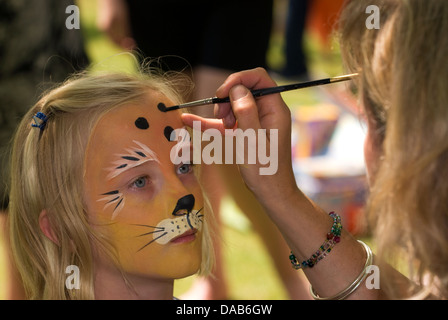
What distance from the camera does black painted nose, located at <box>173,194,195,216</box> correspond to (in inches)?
48.6

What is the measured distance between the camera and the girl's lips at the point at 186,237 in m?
1.24

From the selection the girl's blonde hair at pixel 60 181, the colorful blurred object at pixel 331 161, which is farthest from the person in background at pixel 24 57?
the colorful blurred object at pixel 331 161

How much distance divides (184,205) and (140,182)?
3.7 inches

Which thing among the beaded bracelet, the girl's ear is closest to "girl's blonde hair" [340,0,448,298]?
the beaded bracelet

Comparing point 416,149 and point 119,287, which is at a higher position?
point 416,149

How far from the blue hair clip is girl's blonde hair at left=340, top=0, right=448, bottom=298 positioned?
0.63m

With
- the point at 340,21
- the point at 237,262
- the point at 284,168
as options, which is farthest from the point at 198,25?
the point at 237,262

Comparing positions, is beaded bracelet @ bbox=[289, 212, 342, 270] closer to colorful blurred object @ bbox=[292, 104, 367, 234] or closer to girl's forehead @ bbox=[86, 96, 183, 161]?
girl's forehead @ bbox=[86, 96, 183, 161]

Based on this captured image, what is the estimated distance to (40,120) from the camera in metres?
1.25

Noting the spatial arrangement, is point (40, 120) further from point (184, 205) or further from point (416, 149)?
point (416, 149)

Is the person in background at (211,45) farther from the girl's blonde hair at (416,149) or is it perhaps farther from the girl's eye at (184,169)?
the girl's blonde hair at (416,149)

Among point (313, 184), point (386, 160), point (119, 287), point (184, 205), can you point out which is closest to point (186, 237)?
point (184, 205)

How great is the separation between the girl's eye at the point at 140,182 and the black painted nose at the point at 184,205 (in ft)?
0.24

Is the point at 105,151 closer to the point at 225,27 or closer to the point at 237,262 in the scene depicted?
the point at 225,27
